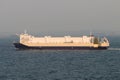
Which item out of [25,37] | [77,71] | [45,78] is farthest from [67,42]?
[45,78]

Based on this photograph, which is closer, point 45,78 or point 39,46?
point 45,78

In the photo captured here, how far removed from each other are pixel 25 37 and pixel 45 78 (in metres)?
80.4

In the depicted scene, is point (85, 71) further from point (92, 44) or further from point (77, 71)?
point (92, 44)

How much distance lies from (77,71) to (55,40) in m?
69.0

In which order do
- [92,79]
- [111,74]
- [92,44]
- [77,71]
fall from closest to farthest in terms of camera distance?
[92,79] < [111,74] < [77,71] < [92,44]

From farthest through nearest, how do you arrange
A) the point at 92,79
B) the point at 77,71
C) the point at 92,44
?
the point at 92,44
the point at 77,71
the point at 92,79

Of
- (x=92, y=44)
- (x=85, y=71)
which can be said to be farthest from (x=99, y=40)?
(x=85, y=71)

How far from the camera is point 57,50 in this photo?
440 feet

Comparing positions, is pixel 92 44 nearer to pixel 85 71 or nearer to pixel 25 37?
A: pixel 25 37

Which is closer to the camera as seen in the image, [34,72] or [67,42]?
[34,72]

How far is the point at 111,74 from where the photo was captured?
208 ft

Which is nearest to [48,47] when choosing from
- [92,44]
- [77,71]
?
[92,44]

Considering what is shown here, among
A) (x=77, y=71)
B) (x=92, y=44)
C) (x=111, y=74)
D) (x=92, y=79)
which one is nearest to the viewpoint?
(x=92, y=79)

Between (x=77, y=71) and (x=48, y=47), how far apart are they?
65634mm
